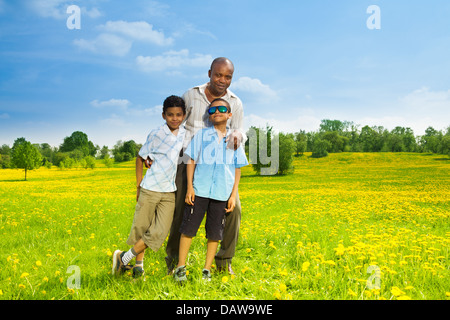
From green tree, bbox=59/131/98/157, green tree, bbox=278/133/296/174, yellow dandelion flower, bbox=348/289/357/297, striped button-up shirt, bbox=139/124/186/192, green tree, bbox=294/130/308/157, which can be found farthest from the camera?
green tree, bbox=294/130/308/157

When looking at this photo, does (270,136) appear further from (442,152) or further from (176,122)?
(442,152)

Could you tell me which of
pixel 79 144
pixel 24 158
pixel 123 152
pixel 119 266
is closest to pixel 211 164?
pixel 119 266

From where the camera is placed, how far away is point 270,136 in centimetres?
3778

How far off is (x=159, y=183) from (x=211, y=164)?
71 cm

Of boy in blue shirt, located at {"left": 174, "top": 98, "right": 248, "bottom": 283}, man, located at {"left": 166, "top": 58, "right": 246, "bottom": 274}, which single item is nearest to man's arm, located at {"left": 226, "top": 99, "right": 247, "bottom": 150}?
man, located at {"left": 166, "top": 58, "right": 246, "bottom": 274}

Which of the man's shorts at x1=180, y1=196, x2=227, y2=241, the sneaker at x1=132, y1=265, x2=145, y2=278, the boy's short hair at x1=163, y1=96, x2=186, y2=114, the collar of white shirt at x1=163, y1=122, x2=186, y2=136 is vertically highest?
the boy's short hair at x1=163, y1=96, x2=186, y2=114

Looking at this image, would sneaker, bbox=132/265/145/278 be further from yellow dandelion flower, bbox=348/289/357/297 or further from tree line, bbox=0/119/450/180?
tree line, bbox=0/119/450/180

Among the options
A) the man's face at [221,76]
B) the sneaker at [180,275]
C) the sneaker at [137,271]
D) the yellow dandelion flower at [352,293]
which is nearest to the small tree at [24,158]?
the sneaker at [137,271]

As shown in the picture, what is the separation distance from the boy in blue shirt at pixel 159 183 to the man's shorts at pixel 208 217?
367 mm

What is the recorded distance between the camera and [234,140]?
3814 millimetres

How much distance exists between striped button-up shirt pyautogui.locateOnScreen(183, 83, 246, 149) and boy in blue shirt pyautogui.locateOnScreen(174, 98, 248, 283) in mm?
288

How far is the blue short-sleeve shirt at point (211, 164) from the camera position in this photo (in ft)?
12.2

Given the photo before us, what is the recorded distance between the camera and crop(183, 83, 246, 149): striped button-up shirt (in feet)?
13.3
